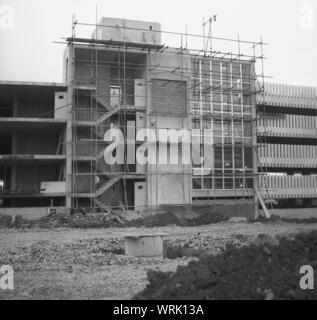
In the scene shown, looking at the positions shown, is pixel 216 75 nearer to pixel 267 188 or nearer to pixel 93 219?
pixel 267 188

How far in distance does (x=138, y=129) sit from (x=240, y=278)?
1085 inches

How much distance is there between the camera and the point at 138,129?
3625cm

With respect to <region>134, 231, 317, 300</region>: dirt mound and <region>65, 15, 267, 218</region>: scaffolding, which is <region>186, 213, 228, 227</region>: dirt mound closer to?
<region>65, 15, 267, 218</region>: scaffolding

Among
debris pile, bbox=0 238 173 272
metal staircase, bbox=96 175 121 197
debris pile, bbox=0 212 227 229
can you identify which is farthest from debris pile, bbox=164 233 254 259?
metal staircase, bbox=96 175 121 197

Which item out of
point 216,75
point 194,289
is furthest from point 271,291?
point 216,75

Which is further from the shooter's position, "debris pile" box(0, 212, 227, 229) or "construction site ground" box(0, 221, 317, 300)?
"debris pile" box(0, 212, 227, 229)

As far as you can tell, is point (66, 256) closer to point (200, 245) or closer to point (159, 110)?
point (200, 245)

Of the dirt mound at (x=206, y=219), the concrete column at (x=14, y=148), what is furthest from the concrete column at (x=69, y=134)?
the dirt mound at (x=206, y=219)

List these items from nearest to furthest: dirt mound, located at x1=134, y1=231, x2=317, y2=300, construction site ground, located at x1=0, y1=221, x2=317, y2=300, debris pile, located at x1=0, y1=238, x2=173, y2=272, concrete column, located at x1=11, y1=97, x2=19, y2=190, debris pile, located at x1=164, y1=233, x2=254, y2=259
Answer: dirt mound, located at x1=134, y1=231, x2=317, y2=300 → construction site ground, located at x1=0, y1=221, x2=317, y2=300 → debris pile, located at x1=0, y1=238, x2=173, y2=272 → debris pile, located at x1=164, y1=233, x2=254, y2=259 → concrete column, located at x1=11, y1=97, x2=19, y2=190

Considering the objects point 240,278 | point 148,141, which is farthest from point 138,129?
point 240,278

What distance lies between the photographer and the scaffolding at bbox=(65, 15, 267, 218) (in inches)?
1395

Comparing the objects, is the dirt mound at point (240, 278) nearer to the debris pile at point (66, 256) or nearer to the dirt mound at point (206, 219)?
the debris pile at point (66, 256)

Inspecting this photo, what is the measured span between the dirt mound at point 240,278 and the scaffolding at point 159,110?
24088 millimetres

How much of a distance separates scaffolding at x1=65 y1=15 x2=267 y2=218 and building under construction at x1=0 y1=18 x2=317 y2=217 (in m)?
0.08
